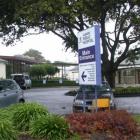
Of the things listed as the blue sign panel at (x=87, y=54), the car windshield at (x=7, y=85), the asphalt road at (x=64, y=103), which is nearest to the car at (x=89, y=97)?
the asphalt road at (x=64, y=103)

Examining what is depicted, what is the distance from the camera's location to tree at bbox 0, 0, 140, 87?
31.1m

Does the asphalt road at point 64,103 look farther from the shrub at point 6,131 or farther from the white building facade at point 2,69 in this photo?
the white building facade at point 2,69

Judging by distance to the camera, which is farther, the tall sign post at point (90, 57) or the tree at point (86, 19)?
the tree at point (86, 19)

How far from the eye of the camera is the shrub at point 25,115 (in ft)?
39.0

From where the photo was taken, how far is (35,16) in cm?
3111

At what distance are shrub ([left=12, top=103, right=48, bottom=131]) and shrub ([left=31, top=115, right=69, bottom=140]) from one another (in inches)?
34.8

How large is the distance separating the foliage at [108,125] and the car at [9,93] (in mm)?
8899

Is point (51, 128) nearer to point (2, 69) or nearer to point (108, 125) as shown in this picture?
point (108, 125)

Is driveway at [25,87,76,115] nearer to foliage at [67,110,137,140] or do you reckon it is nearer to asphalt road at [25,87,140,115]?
asphalt road at [25,87,140,115]

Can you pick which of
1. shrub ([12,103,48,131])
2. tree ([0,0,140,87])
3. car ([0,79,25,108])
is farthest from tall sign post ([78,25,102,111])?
tree ([0,0,140,87])

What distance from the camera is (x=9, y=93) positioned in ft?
67.8

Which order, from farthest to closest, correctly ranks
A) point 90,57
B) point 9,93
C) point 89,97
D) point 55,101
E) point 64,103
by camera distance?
point 55,101
point 64,103
point 9,93
point 89,97
point 90,57

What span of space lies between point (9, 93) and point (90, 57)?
8.21 metres

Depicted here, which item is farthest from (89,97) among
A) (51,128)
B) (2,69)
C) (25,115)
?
(2,69)
